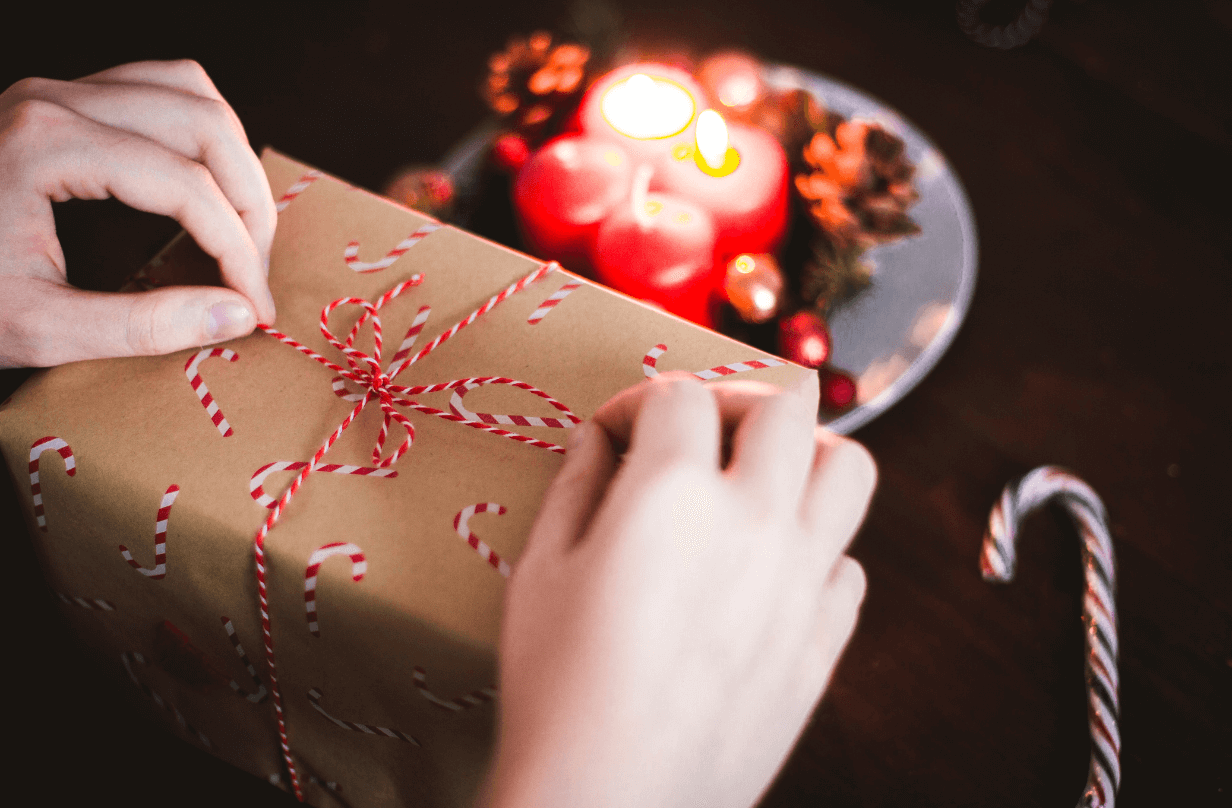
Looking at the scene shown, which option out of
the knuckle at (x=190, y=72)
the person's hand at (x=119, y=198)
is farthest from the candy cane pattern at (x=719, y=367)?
the knuckle at (x=190, y=72)

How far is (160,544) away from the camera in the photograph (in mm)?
420

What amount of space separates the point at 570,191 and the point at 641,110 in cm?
14

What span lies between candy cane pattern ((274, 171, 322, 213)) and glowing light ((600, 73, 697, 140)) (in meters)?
0.31

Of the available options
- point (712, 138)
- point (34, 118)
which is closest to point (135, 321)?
point (34, 118)

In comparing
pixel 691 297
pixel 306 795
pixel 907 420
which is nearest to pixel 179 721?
pixel 306 795

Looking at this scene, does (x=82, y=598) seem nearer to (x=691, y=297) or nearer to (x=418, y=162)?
(x=691, y=297)

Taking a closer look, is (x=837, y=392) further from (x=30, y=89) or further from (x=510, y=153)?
(x=30, y=89)

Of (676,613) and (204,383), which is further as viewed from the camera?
(204,383)

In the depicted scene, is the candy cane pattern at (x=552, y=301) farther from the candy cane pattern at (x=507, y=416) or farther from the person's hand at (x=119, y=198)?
the person's hand at (x=119, y=198)

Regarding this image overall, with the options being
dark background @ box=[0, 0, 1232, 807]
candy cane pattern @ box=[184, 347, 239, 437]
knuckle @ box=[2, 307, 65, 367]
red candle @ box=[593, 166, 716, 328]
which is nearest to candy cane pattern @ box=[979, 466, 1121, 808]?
dark background @ box=[0, 0, 1232, 807]

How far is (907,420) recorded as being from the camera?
0.70 meters

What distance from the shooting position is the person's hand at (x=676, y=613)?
0.28 meters

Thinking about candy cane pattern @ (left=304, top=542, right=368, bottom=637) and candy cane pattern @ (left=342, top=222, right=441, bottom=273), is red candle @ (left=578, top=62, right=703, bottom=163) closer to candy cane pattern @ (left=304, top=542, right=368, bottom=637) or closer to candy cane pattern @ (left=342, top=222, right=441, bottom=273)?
candy cane pattern @ (left=342, top=222, right=441, bottom=273)

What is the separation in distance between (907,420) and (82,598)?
2.17 ft
